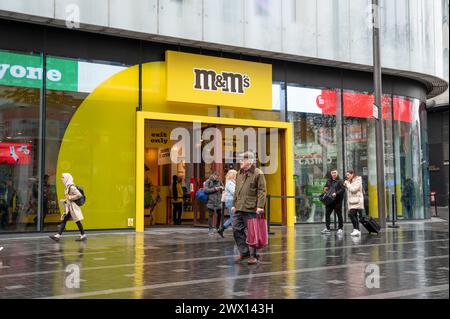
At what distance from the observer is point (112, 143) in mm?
15859

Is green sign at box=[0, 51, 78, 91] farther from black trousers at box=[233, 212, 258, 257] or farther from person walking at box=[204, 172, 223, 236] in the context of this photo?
black trousers at box=[233, 212, 258, 257]

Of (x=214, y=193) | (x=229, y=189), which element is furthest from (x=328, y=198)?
(x=214, y=193)

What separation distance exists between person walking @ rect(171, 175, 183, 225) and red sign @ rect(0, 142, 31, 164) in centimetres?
694

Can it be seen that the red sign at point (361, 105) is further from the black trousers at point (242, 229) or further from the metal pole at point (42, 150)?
the black trousers at point (242, 229)

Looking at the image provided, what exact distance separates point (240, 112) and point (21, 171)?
23.1 ft

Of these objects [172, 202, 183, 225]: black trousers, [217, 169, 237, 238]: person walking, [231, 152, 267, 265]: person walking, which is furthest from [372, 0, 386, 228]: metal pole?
[231, 152, 267, 265]: person walking

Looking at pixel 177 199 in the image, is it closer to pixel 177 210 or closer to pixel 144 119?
pixel 177 210

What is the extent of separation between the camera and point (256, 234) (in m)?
9.30

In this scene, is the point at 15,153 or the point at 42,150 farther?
the point at 42,150

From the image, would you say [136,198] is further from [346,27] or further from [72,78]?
[346,27]

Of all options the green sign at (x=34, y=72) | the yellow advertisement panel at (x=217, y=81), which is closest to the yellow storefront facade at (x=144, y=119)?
the yellow advertisement panel at (x=217, y=81)

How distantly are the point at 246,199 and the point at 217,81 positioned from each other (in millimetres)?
8632

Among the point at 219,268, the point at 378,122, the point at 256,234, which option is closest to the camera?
the point at 219,268
